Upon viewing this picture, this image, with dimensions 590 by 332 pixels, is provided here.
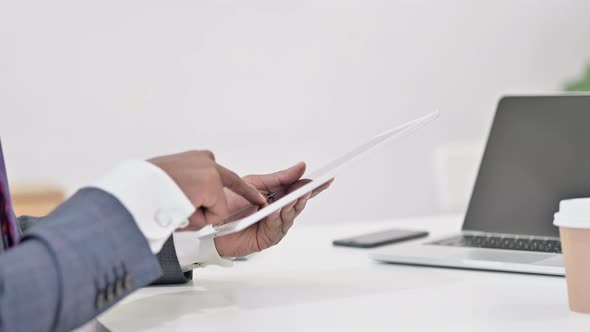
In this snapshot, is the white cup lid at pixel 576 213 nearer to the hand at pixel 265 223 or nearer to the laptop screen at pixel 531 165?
the hand at pixel 265 223

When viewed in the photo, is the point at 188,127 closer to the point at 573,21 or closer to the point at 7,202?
the point at 573,21

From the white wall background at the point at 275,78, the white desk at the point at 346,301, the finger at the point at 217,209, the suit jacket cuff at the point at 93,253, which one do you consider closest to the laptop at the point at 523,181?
the white desk at the point at 346,301

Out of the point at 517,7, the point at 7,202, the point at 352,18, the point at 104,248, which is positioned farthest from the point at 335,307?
the point at 517,7

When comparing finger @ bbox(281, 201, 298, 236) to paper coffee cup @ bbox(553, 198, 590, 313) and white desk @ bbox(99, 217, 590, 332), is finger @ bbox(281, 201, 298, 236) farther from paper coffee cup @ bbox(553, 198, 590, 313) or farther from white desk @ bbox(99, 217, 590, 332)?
paper coffee cup @ bbox(553, 198, 590, 313)

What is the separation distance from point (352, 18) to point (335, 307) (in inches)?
115

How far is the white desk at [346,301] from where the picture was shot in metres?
0.97

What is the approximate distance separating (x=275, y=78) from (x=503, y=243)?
2.36 m

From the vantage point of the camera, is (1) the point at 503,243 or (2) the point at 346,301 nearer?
(2) the point at 346,301

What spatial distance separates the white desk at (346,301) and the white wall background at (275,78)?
2.01 metres

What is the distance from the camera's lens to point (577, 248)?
98 cm

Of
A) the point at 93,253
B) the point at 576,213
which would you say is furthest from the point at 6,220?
the point at 576,213

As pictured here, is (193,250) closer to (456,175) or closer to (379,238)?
(379,238)

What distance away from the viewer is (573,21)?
4.42 m

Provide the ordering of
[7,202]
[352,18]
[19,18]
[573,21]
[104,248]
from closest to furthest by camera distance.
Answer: [104,248] < [7,202] < [19,18] < [352,18] < [573,21]
